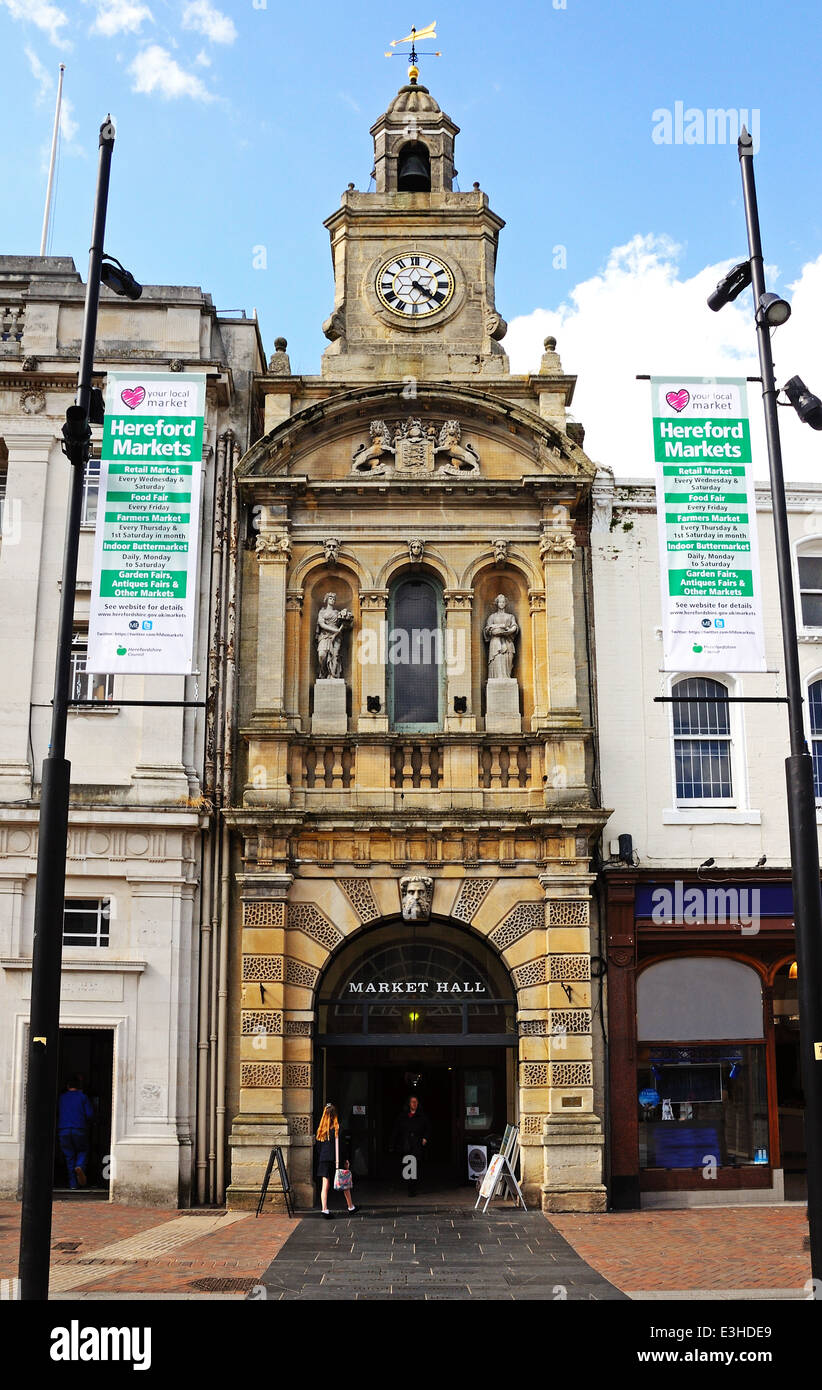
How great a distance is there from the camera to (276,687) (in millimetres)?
21891

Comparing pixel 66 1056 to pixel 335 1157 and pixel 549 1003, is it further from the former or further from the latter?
pixel 549 1003

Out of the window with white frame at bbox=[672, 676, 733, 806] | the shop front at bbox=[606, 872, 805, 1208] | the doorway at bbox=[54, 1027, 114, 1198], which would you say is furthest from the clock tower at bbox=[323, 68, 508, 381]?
the doorway at bbox=[54, 1027, 114, 1198]

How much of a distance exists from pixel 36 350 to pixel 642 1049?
51.0 feet

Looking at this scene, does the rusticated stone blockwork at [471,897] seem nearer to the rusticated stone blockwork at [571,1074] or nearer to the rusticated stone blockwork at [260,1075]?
the rusticated stone blockwork at [571,1074]

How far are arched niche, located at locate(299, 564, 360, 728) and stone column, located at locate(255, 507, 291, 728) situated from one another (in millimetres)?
507

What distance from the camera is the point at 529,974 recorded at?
2094 centimetres

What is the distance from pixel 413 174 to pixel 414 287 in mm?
2642

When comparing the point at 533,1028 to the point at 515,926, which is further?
the point at 515,926

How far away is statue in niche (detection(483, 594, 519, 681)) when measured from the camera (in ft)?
72.8

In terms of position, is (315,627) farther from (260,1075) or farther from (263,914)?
(260,1075)

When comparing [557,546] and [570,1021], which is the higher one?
[557,546]

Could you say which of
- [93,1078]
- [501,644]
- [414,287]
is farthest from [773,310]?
[93,1078]

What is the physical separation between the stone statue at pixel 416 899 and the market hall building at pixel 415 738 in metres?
0.04
